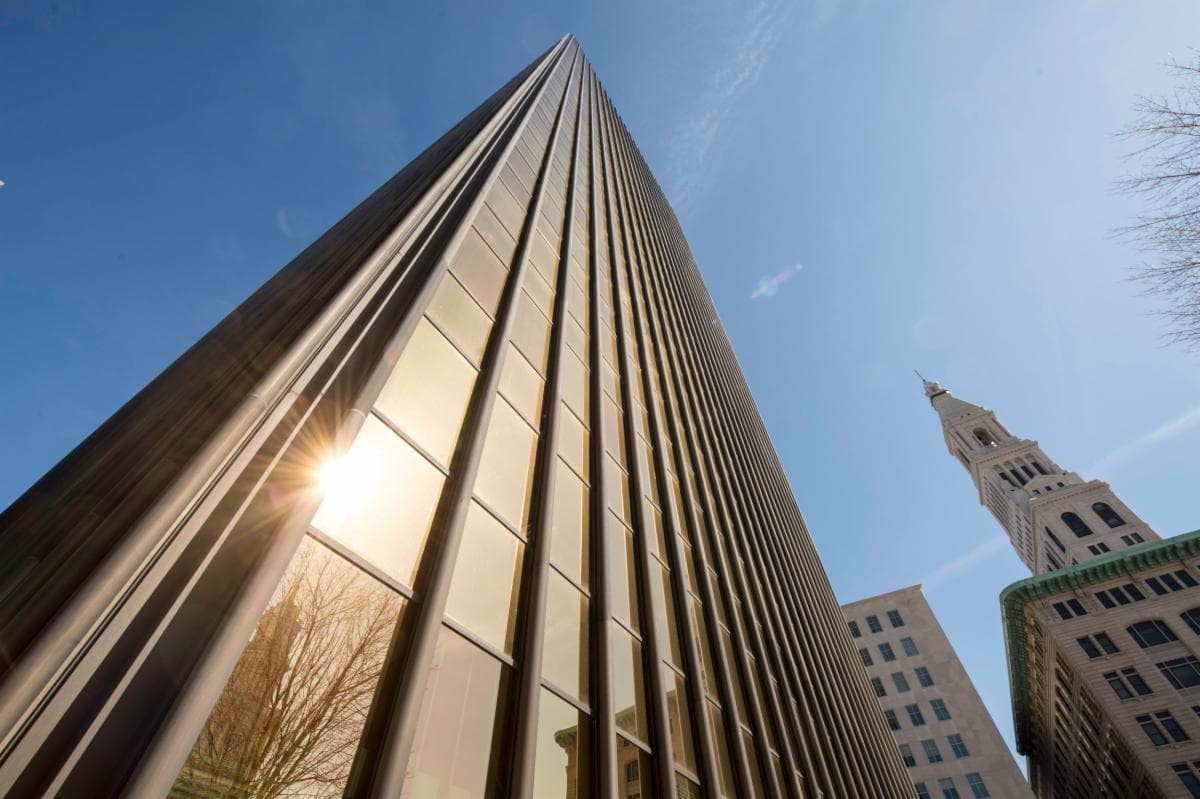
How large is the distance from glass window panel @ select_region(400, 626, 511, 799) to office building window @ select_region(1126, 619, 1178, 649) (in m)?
69.4

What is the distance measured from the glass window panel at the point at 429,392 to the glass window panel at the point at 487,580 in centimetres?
95

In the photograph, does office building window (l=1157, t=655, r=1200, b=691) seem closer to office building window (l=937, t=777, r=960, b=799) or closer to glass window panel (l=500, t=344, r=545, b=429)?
office building window (l=937, t=777, r=960, b=799)

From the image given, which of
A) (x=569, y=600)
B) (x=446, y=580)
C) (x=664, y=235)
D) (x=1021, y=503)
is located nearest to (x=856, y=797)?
(x=569, y=600)

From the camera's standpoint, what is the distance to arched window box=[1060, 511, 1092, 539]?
7297 cm

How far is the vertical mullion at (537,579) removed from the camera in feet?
17.4

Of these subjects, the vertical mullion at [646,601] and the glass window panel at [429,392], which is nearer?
the glass window panel at [429,392]

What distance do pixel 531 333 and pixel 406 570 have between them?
235 inches

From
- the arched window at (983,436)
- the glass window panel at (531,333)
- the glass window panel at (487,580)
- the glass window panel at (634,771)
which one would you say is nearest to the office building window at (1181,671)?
the arched window at (983,436)

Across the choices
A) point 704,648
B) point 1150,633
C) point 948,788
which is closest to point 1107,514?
point 1150,633

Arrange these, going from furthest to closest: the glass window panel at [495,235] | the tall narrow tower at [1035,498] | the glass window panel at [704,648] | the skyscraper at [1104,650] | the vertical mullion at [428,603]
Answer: the tall narrow tower at [1035,498] < the skyscraper at [1104,650] < the glass window panel at [495,235] < the glass window panel at [704,648] < the vertical mullion at [428,603]

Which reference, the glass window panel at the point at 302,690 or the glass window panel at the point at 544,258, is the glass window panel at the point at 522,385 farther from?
the glass window panel at the point at 302,690

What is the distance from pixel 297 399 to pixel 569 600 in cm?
428

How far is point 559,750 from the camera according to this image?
5.95 meters

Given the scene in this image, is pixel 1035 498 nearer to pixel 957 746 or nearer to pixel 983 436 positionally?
pixel 983 436
